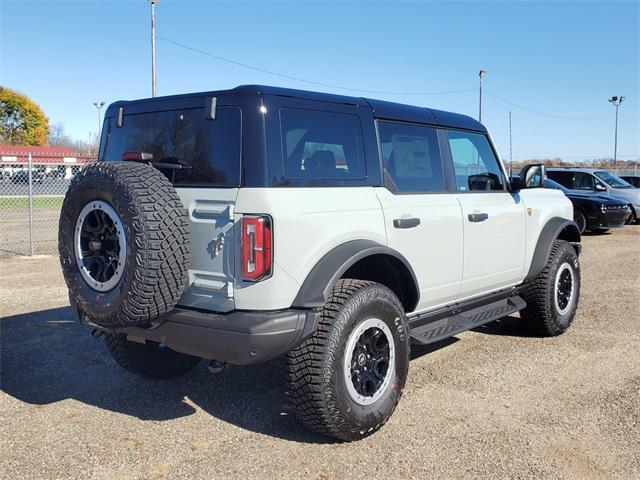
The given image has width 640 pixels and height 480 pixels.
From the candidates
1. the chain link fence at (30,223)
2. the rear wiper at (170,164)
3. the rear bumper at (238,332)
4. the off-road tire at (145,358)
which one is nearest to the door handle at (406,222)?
the rear bumper at (238,332)

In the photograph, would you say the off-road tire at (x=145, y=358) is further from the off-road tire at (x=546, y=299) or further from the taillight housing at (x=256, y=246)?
the off-road tire at (x=546, y=299)

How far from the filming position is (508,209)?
5.22 m

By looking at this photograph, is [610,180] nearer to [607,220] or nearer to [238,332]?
[607,220]

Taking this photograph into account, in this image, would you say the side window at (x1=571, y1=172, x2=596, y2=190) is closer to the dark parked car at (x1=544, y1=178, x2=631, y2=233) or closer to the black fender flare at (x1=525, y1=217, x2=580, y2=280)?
the dark parked car at (x1=544, y1=178, x2=631, y2=233)

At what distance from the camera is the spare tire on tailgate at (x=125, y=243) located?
124 inches

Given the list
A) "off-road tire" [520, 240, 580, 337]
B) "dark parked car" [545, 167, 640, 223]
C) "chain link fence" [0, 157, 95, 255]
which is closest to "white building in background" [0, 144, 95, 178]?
"chain link fence" [0, 157, 95, 255]

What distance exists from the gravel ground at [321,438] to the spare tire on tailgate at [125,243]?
817mm

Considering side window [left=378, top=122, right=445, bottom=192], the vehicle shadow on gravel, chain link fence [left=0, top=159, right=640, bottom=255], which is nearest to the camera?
the vehicle shadow on gravel

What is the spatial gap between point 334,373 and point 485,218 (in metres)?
2.18


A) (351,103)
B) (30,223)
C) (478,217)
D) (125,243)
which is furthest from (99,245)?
(30,223)

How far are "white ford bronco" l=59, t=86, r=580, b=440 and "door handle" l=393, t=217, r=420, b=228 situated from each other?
0.4 inches

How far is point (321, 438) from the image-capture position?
3617 mm

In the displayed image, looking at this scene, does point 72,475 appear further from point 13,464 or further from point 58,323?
point 58,323

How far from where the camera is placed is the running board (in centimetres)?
431
